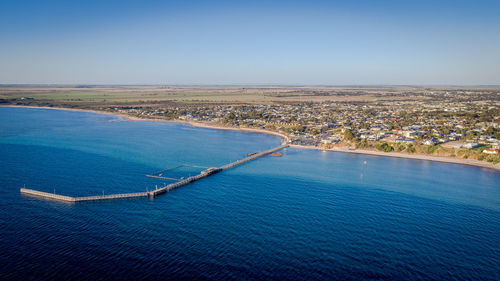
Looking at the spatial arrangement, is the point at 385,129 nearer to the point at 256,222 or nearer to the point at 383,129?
the point at 383,129

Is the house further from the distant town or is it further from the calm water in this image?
the calm water

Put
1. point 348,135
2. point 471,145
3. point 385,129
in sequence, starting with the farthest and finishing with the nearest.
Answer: point 385,129 < point 348,135 < point 471,145

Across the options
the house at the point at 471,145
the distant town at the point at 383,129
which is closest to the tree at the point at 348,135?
the distant town at the point at 383,129

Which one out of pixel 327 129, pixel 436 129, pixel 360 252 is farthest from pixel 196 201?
pixel 436 129

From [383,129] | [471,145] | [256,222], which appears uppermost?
[383,129]

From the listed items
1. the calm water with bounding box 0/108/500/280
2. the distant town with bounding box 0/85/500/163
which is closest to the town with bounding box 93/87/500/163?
the distant town with bounding box 0/85/500/163

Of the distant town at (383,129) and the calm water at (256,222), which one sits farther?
the distant town at (383,129)

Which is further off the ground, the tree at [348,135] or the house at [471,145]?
the tree at [348,135]

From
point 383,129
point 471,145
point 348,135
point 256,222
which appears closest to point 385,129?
point 383,129

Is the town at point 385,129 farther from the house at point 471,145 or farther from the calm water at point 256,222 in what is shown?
the calm water at point 256,222
